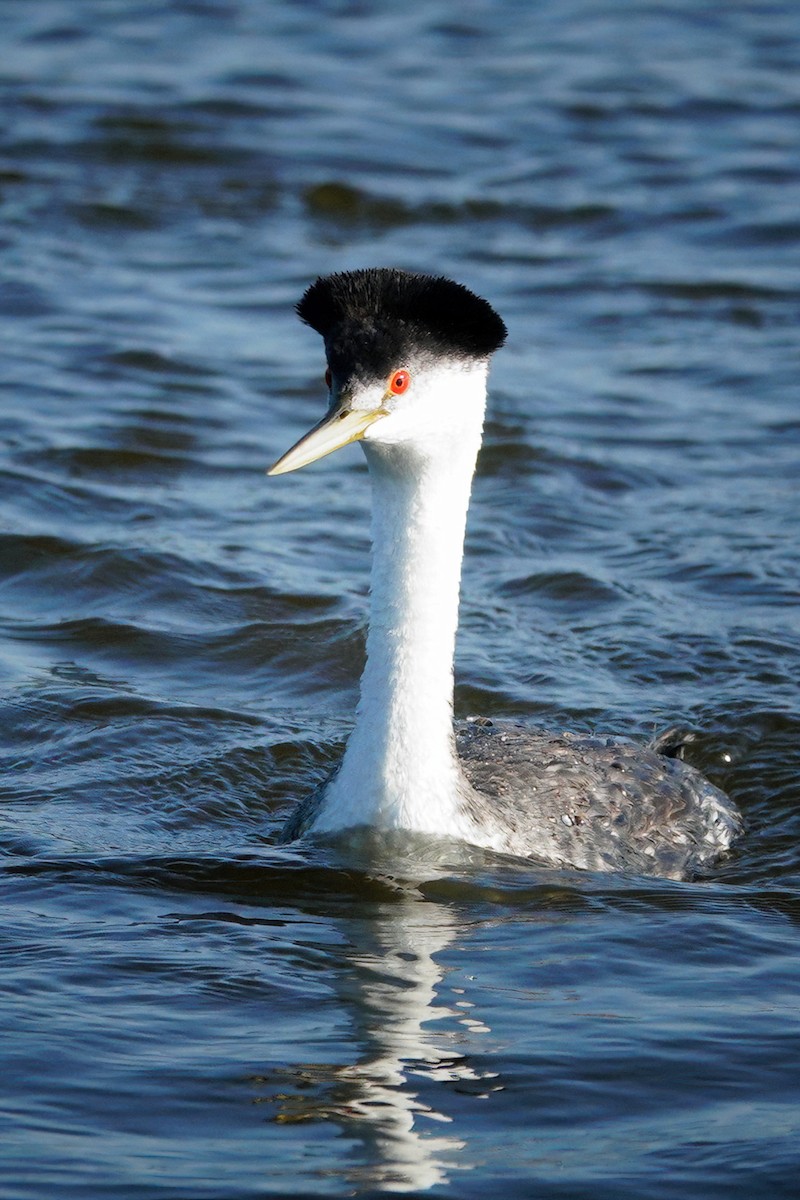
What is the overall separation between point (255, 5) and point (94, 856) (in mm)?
20517

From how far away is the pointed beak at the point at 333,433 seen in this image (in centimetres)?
713

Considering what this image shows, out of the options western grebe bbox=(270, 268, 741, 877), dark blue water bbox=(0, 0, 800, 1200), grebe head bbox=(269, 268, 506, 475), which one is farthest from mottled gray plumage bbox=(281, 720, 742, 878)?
grebe head bbox=(269, 268, 506, 475)

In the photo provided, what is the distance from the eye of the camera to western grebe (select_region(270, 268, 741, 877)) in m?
7.30

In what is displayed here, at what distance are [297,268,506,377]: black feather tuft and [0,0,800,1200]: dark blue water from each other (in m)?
2.03

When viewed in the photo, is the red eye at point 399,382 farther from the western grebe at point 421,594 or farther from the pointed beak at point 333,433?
the pointed beak at point 333,433

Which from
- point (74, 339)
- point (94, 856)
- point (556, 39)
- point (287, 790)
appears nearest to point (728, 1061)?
point (94, 856)

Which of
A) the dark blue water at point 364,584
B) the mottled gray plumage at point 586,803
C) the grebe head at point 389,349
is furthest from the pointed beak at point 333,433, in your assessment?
the dark blue water at point 364,584

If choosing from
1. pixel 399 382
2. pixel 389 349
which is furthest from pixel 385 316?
pixel 399 382

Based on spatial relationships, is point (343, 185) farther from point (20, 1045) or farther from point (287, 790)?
point (20, 1045)

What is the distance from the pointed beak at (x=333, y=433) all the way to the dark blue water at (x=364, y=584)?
1.72m

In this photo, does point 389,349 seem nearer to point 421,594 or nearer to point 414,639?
point 421,594

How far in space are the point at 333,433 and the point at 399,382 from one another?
345 mm

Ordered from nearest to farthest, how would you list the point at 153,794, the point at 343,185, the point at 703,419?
1. the point at 153,794
2. the point at 703,419
3. the point at 343,185

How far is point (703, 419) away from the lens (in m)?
15.4
